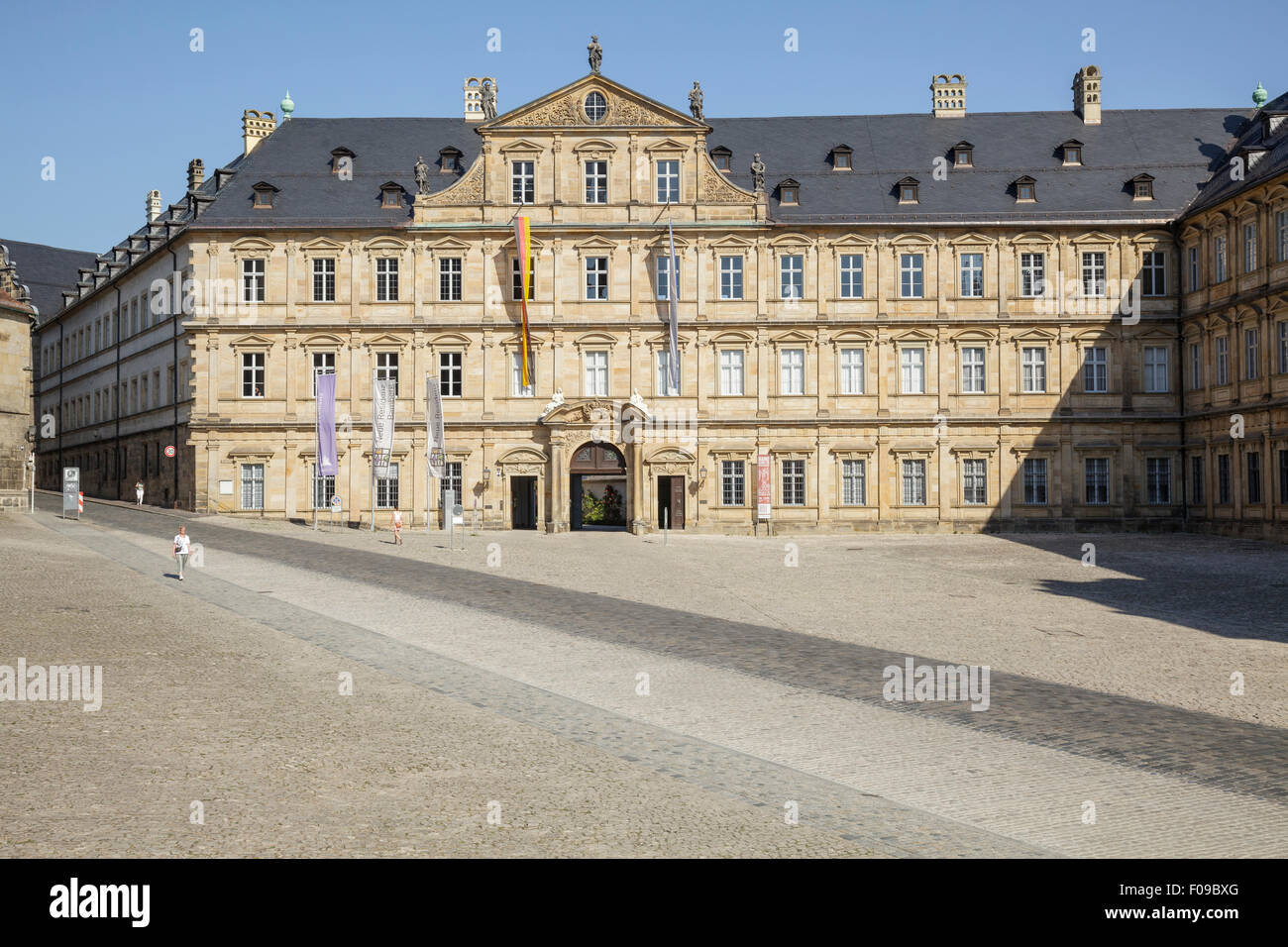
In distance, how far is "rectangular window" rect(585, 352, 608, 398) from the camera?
54.5 m

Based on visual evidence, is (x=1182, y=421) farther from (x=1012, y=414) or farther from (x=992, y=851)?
(x=992, y=851)

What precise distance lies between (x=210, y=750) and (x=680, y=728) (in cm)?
466

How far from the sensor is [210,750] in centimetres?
1153

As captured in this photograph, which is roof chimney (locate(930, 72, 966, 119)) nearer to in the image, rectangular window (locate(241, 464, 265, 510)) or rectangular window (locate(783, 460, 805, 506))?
rectangular window (locate(783, 460, 805, 506))

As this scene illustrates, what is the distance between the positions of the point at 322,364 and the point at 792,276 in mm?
20604

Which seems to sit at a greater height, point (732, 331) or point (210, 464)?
point (732, 331)

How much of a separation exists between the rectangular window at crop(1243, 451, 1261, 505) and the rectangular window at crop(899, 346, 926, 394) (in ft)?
43.0

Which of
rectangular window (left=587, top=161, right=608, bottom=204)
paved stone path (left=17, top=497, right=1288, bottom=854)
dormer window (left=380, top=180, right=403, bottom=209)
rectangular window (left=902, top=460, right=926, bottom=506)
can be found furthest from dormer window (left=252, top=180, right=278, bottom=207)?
paved stone path (left=17, top=497, right=1288, bottom=854)

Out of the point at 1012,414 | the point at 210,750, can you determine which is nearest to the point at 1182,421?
the point at 1012,414

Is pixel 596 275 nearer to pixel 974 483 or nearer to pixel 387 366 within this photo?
pixel 387 366

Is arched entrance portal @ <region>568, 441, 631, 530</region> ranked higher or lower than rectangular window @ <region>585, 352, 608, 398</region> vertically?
lower

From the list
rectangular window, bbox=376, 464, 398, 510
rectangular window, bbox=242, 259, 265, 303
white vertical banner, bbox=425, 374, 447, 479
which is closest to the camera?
white vertical banner, bbox=425, 374, 447, 479

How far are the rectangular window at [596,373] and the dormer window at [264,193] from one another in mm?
15470

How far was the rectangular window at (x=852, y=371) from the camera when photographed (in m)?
54.7
